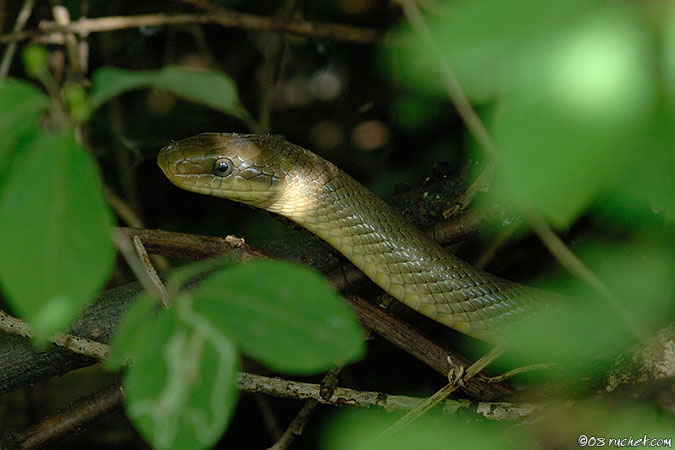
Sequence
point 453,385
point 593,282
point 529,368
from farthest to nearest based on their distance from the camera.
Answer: point 453,385, point 529,368, point 593,282

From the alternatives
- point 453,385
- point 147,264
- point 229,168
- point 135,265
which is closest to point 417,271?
point 453,385

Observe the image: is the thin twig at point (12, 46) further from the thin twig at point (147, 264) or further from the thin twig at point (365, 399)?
the thin twig at point (365, 399)

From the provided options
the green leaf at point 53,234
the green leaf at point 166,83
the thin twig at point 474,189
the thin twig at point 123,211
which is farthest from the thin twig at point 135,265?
the thin twig at point 474,189

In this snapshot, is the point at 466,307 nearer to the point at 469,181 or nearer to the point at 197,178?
the point at 469,181

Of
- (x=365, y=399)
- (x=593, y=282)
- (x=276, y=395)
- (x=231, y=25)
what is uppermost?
(x=231, y=25)

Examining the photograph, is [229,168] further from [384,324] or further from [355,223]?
[384,324]

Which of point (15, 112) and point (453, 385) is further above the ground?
point (15, 112)

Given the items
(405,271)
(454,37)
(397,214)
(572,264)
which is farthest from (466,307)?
(454,37)

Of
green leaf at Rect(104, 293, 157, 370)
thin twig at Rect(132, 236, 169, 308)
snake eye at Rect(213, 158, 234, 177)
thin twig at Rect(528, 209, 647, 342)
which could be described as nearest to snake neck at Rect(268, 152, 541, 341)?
snake eye at Rect(213, 158, 234, 177)
